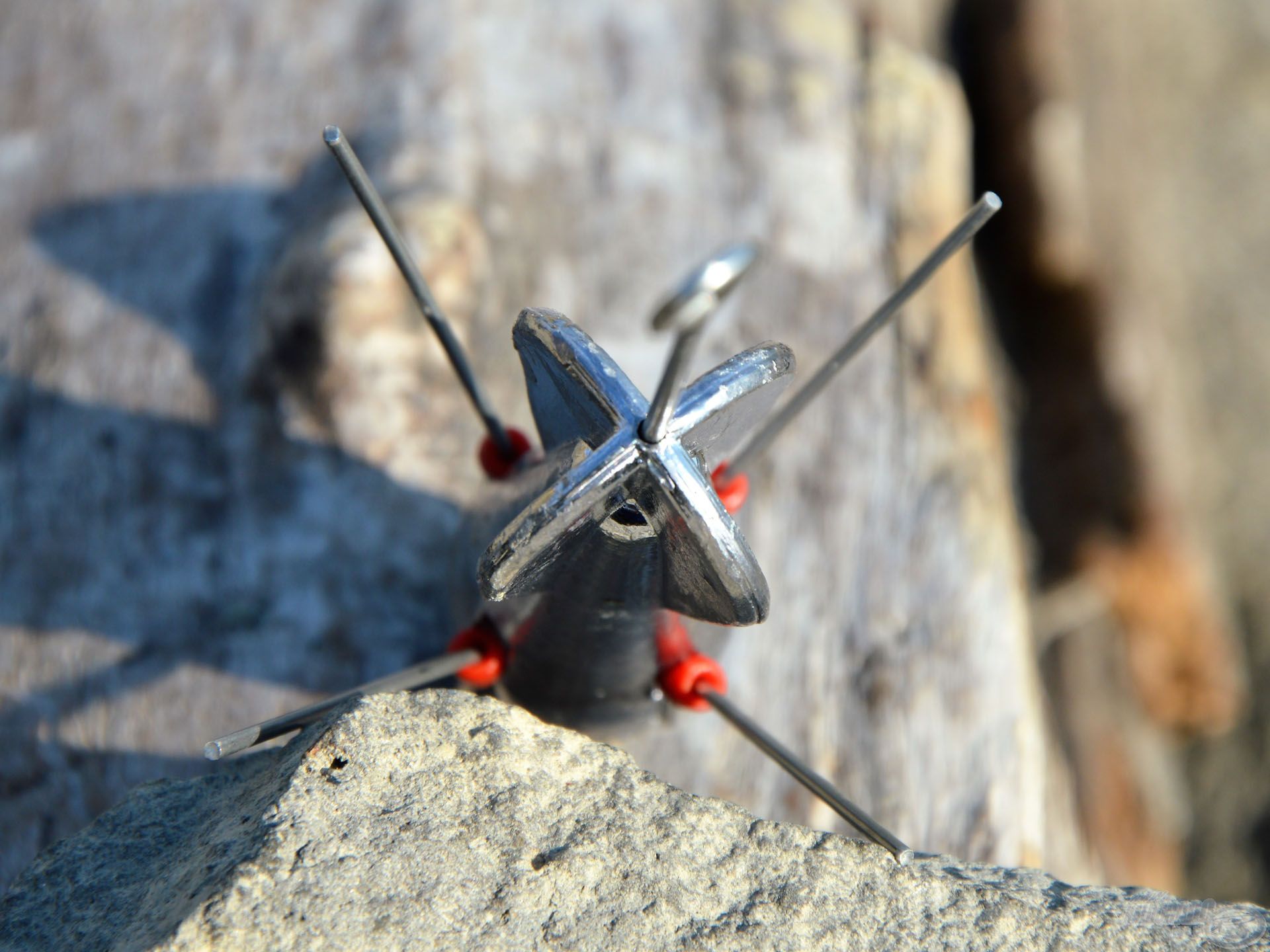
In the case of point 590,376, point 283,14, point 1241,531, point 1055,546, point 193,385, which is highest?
point 283,14

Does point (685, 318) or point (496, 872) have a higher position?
point (685, 318)

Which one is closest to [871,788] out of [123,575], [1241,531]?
[123,575]

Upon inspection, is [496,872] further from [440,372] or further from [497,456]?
[440,372]

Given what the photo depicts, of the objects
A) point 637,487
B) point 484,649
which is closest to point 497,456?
point 484,649

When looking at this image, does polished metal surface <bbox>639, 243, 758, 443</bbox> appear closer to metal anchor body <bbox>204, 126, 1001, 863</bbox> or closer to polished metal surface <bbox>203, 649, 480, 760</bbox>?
metal anchor body <bbox>204, 126, 1001, 863</bbox>

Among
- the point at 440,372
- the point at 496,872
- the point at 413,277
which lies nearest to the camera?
the point at 496,872

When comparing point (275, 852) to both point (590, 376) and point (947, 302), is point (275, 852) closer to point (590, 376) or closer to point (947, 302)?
point (590, 376)
